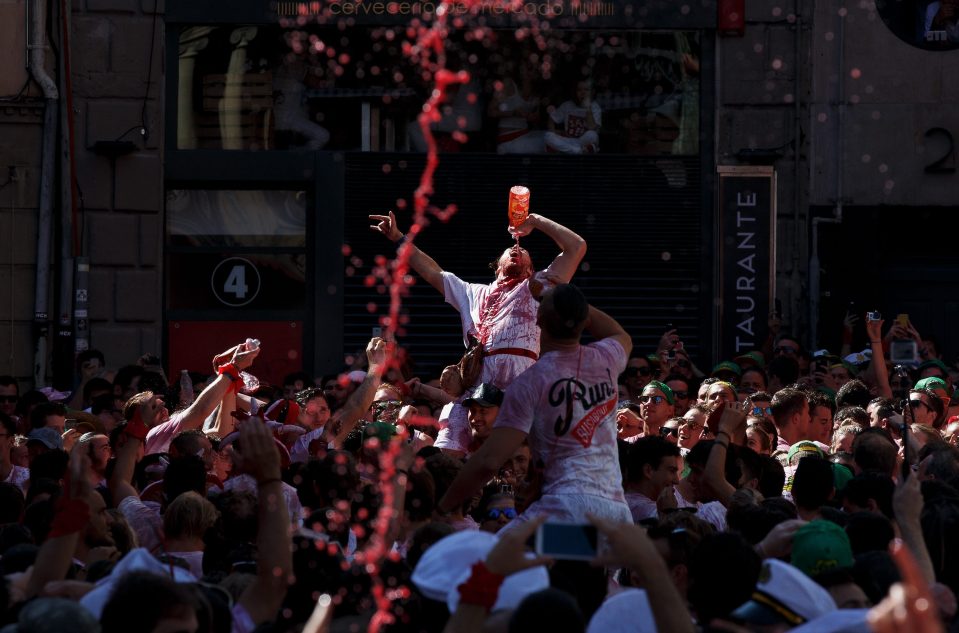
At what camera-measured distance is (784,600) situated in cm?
441

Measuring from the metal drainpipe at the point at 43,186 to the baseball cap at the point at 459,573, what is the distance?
11.6 meters

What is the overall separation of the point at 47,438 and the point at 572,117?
28.1 feet

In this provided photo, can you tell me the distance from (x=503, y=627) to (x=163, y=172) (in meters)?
12.5

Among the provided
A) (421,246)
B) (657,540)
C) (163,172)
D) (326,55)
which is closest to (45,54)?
(163,172)

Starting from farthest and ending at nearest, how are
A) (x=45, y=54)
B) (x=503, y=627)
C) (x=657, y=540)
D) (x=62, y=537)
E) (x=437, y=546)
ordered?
(x=45, y=54)
(x=657, y=540)
(x=62, y=537)
(x=437, y=546)
(x=503, y=627)

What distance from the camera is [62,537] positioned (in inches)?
200

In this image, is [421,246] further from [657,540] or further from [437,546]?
[437,546]

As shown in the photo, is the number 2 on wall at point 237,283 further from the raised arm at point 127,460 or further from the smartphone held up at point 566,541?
the smartphone held up at point 566,541

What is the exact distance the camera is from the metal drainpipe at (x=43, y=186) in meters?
15.5

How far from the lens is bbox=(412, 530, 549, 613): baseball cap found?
436 centimetres

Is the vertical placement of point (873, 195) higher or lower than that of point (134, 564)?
higher

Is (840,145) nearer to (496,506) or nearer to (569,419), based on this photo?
(496,506)

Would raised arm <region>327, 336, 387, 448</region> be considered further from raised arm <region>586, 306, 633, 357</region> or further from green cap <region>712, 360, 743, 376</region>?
green cap <region>712, 360, 743, 376</region>

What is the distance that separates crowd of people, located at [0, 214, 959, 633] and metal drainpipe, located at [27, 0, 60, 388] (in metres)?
5.13
